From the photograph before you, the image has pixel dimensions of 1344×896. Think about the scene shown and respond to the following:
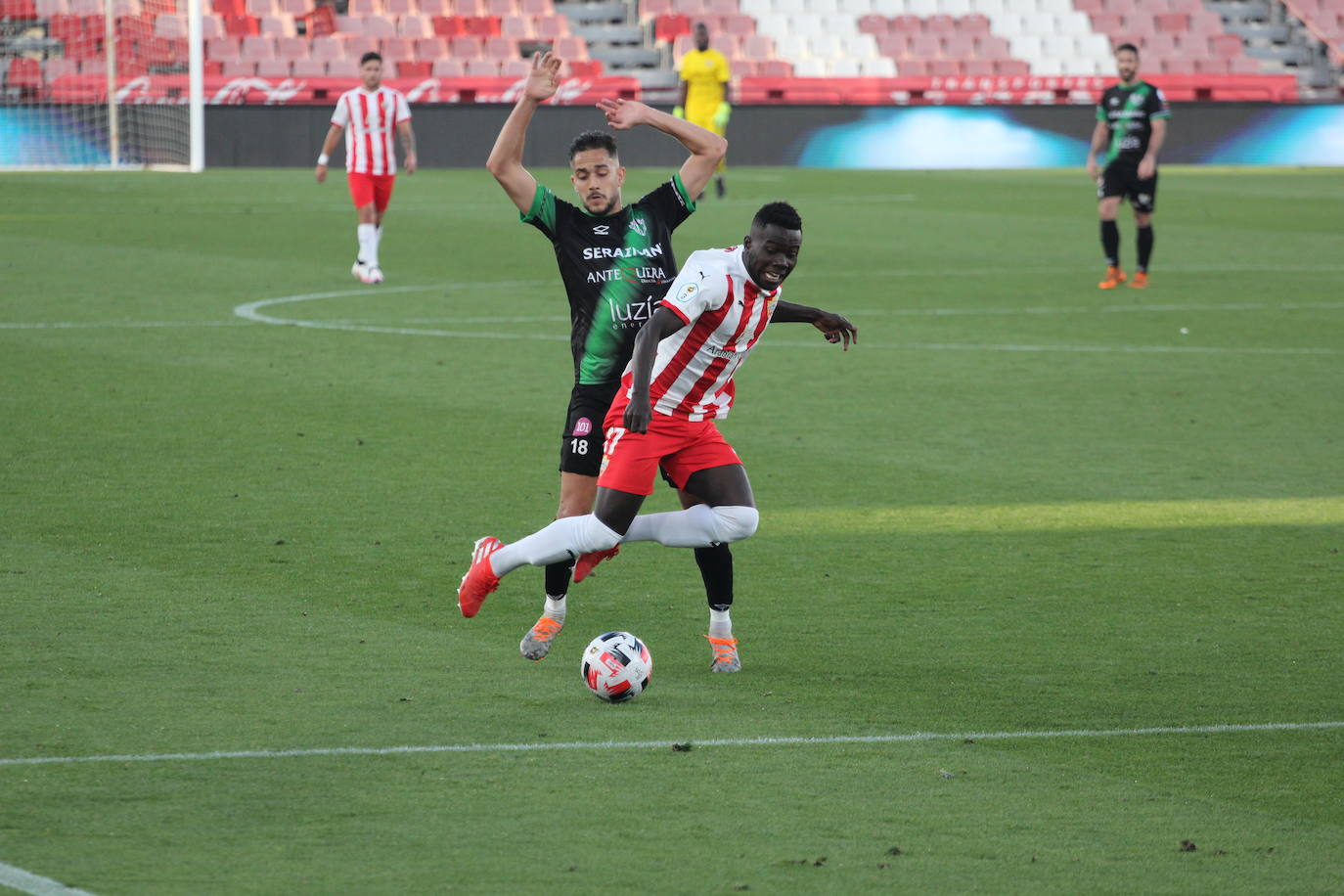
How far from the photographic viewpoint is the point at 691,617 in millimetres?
6379

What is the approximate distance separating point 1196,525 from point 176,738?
4.53m

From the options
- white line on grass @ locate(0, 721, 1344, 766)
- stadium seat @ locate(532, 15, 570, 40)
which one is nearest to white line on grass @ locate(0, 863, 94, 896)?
white line on grass @ locate(0, 721, 1344, 766)

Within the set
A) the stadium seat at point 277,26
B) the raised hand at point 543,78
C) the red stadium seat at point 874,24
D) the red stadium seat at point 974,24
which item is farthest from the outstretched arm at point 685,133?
the red stadium seat at point 974,24

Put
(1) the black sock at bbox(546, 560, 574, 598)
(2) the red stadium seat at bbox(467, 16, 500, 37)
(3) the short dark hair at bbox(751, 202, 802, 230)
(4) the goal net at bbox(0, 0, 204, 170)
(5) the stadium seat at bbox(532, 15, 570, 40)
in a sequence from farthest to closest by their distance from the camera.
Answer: (5) the stadium seat at bbox(532, 15, 570, 40), (2) the red stadium seat at bbox(467, 16, 500, 37), (4) the goal net at bbox(0, 0, 204, 170), (1) the black sock at bbox(546, 560, 574, 598), (3) the short dark hair at bbox(751, 202, 802, 230)

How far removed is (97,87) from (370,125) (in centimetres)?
1498

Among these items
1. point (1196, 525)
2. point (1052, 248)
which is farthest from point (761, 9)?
point (1196, 525)

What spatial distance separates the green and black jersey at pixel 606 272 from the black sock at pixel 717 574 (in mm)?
684

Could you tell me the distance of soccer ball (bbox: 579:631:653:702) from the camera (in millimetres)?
5352

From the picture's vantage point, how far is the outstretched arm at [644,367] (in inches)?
211

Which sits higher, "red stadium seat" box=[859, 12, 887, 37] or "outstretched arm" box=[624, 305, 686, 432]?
"outstretched arm" box=[624, 305, 686, 432]

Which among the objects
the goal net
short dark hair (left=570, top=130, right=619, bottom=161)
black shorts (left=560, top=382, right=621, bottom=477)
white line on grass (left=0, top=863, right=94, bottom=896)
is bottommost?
the goal net

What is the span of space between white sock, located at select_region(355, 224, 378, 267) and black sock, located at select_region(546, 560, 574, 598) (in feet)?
34.9

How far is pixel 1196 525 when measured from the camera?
25.8 ft

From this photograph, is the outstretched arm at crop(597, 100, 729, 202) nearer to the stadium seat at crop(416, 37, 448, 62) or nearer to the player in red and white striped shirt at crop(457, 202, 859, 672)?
the player in red and white striped shirt at crop(457, 202, 859, 672)
